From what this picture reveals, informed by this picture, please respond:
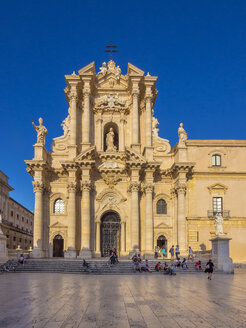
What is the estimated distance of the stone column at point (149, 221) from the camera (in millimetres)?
35625

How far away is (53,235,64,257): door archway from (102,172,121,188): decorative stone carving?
272 inches

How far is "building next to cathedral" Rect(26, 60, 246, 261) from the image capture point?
36094 mm

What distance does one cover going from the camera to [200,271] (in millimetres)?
27391

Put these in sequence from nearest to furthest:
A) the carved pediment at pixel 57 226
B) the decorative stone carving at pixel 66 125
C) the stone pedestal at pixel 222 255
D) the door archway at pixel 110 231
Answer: the stone pedestal at pixel 222 255 < the carved pediment at pixel 57 226 < the door archway at pixel 110 231 < the decorative stone carving at pixel 66 125

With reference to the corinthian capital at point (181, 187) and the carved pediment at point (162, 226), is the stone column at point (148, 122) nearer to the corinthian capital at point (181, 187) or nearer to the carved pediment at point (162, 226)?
the corinthian capital at point (181, 187)

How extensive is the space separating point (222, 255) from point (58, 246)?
16.7 m

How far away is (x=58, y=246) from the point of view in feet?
123

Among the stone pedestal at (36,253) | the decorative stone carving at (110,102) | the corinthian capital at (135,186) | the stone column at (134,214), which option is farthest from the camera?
the decorative stone carving at (110,102)

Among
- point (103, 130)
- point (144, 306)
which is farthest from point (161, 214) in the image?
point (144, 306)

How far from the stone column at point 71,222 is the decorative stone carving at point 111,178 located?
3195 mm

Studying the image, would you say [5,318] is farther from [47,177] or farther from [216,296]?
[47,177]

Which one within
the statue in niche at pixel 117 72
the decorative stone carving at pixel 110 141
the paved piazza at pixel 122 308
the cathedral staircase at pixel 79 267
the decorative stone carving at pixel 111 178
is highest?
the statue in niche at pixel 117 72

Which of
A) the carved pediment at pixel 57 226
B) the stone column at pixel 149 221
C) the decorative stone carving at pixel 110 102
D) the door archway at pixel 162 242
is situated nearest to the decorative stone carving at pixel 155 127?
the decorative stone carving at pixel 110 102

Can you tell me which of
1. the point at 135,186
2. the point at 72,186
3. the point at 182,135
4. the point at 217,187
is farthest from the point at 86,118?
the point at 217,187
